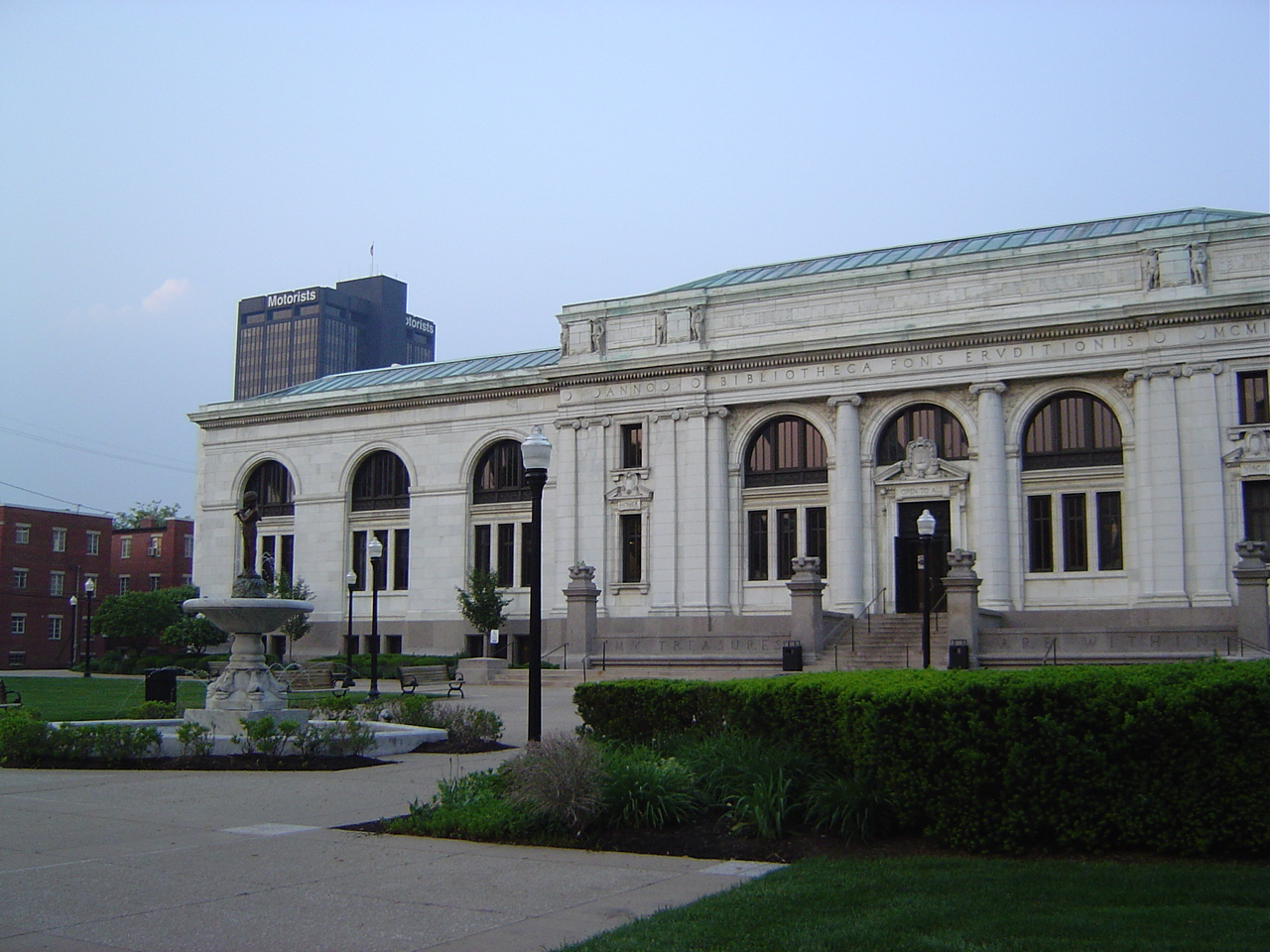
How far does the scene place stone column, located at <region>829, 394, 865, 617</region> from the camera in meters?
45.2

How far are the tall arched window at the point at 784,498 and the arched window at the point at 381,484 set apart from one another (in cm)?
1765

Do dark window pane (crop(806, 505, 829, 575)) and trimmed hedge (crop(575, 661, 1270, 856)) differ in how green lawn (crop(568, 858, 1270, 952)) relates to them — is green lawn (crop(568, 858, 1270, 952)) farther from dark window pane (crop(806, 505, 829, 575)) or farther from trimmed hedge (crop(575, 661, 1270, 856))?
dark window pane (crop(806, 505, 829, 575))

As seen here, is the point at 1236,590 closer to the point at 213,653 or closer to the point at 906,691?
the point at 906,691

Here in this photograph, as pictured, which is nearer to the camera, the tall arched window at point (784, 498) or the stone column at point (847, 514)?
the stone column at point (847, 514)

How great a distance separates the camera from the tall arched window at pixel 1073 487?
139 feet

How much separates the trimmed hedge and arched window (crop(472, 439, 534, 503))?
42.9 meters

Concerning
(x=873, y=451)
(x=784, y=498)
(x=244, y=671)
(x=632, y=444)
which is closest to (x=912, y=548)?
(x=873, y=451)

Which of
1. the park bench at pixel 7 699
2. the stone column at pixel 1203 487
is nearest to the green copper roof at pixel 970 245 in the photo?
the stone column at pixel 1203 487

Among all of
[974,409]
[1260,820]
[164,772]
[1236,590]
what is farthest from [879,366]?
[1260,820]

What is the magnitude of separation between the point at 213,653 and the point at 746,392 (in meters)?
32.2

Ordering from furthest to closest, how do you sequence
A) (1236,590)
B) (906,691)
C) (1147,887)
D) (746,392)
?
(746,392) < (1236,590) < (906,691) < (1147,887)

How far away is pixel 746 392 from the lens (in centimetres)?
4759

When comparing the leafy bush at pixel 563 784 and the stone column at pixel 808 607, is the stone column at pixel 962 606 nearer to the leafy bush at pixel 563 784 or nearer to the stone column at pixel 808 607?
the stone column at pixel 808 607

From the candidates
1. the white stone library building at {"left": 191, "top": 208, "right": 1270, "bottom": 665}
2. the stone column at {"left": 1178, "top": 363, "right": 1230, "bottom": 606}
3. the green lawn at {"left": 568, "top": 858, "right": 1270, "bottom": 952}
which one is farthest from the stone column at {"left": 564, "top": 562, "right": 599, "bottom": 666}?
the green lawn at {"left": 568, "top": 858, "right": 1270, "bottom": 952}
